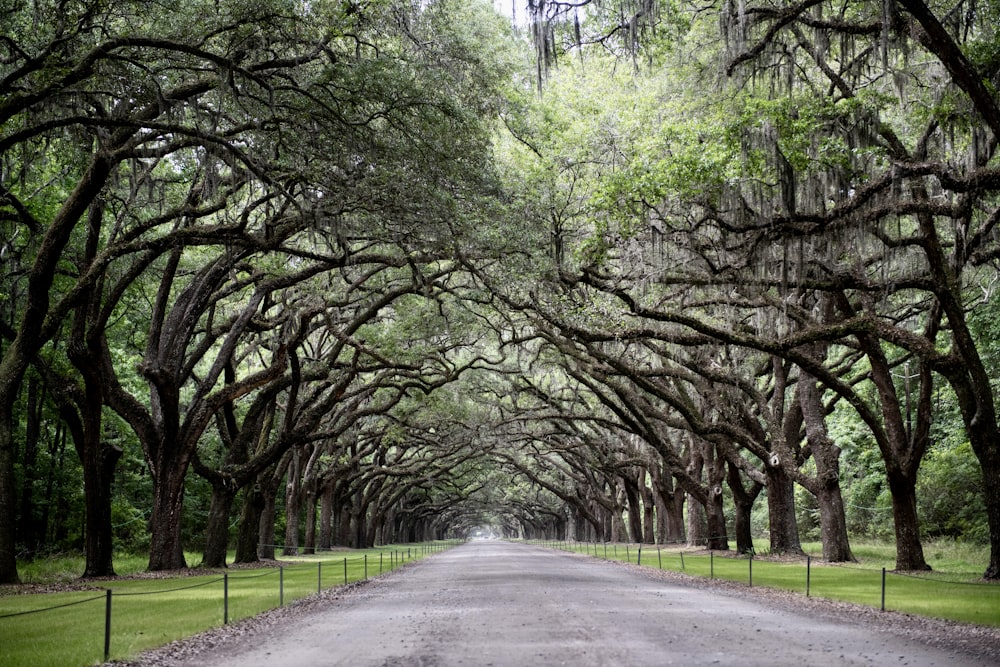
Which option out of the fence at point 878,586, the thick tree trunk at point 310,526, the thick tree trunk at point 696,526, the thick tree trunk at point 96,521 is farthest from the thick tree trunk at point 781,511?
the thick tree trunk at point 310,526

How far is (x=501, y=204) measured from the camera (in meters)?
17.9

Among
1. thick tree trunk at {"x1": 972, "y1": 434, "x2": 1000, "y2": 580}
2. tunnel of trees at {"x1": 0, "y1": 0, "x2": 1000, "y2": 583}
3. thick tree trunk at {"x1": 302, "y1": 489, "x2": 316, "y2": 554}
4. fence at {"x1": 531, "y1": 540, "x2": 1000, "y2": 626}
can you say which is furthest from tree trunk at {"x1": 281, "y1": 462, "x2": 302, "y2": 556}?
thick tree trunk at {"x1": 972, "y1": 434, "x2": 1000, "y2": 580}

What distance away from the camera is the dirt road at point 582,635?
8.96 m

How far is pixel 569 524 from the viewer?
92375 mm

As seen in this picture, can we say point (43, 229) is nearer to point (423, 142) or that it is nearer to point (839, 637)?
point (423, 142)

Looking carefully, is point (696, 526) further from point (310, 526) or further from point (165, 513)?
point (165, 513)

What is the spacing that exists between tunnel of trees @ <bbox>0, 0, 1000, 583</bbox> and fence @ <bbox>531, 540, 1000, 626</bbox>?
1314mm

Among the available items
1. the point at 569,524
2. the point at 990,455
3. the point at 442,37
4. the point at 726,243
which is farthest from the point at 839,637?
the point at 569,524

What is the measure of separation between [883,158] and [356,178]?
10.0 metres

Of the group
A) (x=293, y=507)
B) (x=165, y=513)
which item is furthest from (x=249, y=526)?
(x=293, y=507)

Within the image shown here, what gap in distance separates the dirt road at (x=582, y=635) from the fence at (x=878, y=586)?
40.8 inches

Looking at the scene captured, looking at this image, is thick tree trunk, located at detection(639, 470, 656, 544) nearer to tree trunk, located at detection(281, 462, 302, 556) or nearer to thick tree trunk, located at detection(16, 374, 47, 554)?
tree trunk, located at detection(281, 462, 302, 556)

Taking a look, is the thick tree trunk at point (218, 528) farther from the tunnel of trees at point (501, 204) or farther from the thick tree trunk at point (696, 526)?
the thick tree trunk at point (696, 526)

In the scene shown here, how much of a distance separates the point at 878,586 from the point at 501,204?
10.6 meters
